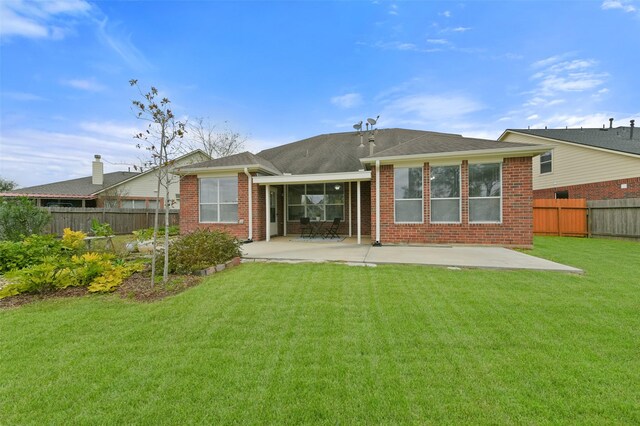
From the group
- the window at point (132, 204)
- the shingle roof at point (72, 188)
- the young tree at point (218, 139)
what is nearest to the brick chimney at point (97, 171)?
the shingle roof at point (72, 188)

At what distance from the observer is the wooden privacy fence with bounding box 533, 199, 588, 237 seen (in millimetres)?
12906

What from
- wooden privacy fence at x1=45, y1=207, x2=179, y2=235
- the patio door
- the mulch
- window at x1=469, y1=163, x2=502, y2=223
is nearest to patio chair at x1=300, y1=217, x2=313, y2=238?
the patio door

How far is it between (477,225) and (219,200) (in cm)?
936

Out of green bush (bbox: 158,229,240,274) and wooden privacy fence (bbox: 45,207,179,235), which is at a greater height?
wooden privacy fence (bbox: 45,207,179,235)

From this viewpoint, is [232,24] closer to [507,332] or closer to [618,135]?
[507,332]

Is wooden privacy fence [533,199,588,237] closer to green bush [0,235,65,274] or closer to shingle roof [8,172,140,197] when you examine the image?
green bush [0,235,65,274]

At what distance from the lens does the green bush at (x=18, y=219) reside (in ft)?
27.6

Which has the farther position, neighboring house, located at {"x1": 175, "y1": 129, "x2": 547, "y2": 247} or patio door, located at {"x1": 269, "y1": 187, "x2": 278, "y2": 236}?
patio door, located at {"x1": 269, "y1": 187, "x2": 278, "y2": 236}

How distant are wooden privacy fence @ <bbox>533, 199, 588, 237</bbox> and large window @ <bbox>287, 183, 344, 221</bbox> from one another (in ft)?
30.7

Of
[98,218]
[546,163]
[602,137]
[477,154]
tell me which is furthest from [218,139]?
[602,137]

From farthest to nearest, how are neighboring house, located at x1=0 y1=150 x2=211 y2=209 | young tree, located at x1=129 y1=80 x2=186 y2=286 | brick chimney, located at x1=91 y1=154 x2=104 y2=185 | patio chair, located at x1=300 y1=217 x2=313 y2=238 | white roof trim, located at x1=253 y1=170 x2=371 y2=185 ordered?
brick chimney, located at x1=91 y1=154 x2=104 y2=185, neighboring house, located at x1=0 y1=150 x2=211 y2=209, patio chair, located at x1=300 y1=217 x2=313 y2=238, white roof trim, located at x1=253 y1=170 x2=371 y2=185, young tree, located at x1=129 y1=80 x2=186 y2=286

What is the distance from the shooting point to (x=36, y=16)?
7.63 meters

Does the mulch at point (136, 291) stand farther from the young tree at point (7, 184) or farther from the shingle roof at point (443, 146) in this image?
the young tree at point (7, 184)

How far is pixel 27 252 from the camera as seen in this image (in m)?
6.47
